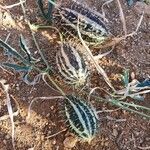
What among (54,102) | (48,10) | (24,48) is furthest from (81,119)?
(48,10)

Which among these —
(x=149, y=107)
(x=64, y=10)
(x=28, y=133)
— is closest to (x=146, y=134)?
(x=149, y=107)

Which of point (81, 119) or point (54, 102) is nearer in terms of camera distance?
point (81, 119)

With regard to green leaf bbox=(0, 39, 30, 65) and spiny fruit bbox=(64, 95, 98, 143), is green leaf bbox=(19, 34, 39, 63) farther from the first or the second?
spiny fruit bbox=(64, 95, 98, 143)

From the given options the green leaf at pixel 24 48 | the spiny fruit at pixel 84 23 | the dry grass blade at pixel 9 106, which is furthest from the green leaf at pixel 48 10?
the dry grass blade at pixel 9 106

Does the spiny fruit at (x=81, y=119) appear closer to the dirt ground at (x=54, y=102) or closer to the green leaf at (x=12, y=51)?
the dirt ground at (x=54, y=102)

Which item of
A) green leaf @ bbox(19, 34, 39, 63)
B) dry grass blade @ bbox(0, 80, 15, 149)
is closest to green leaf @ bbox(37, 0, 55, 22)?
green leaf @ bbox(19, 34, 39, 63)

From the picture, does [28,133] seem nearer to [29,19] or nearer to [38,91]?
[38,91]

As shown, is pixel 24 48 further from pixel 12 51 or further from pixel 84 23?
pixel 84 23
